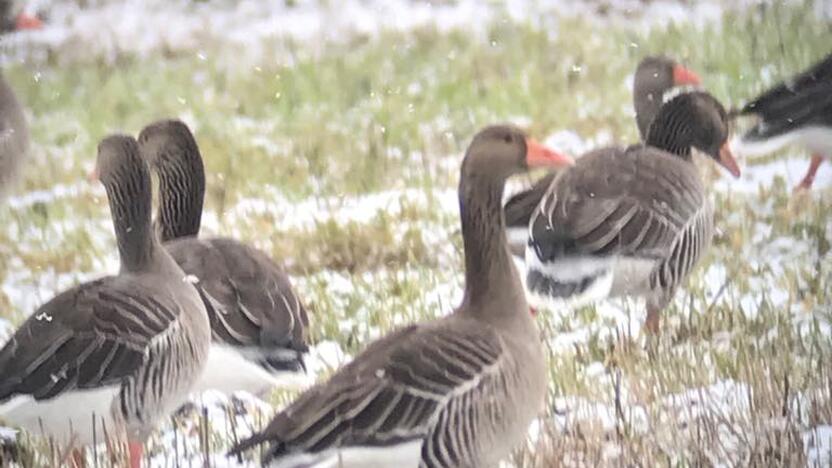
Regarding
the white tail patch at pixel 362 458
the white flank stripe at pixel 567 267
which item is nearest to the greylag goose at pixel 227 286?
the white tail patch at pixel 362 458

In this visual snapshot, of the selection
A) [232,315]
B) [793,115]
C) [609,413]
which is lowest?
[609,413]

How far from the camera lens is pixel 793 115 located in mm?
3266

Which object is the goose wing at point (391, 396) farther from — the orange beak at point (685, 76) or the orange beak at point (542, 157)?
the orange beak at point (685, 76)

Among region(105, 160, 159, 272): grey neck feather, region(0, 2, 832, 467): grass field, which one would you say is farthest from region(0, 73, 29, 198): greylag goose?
region(105, 160, 159, 272): grey neck feather

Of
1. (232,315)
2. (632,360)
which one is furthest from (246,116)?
(632,360)

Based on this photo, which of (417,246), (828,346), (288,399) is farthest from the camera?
(417,246)

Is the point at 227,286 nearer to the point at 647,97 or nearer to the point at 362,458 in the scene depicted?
the point at 362,458

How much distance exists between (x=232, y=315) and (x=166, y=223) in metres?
0.32

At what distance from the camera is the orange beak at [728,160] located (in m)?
3.30

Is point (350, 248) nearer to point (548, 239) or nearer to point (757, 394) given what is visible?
point (548, 239)

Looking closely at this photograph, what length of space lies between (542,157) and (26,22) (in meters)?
1.28

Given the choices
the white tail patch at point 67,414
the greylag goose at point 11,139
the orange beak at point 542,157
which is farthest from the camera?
the greylag goose at point 11,139

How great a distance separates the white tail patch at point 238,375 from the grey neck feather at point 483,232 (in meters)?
0.41

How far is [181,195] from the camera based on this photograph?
3215mm
